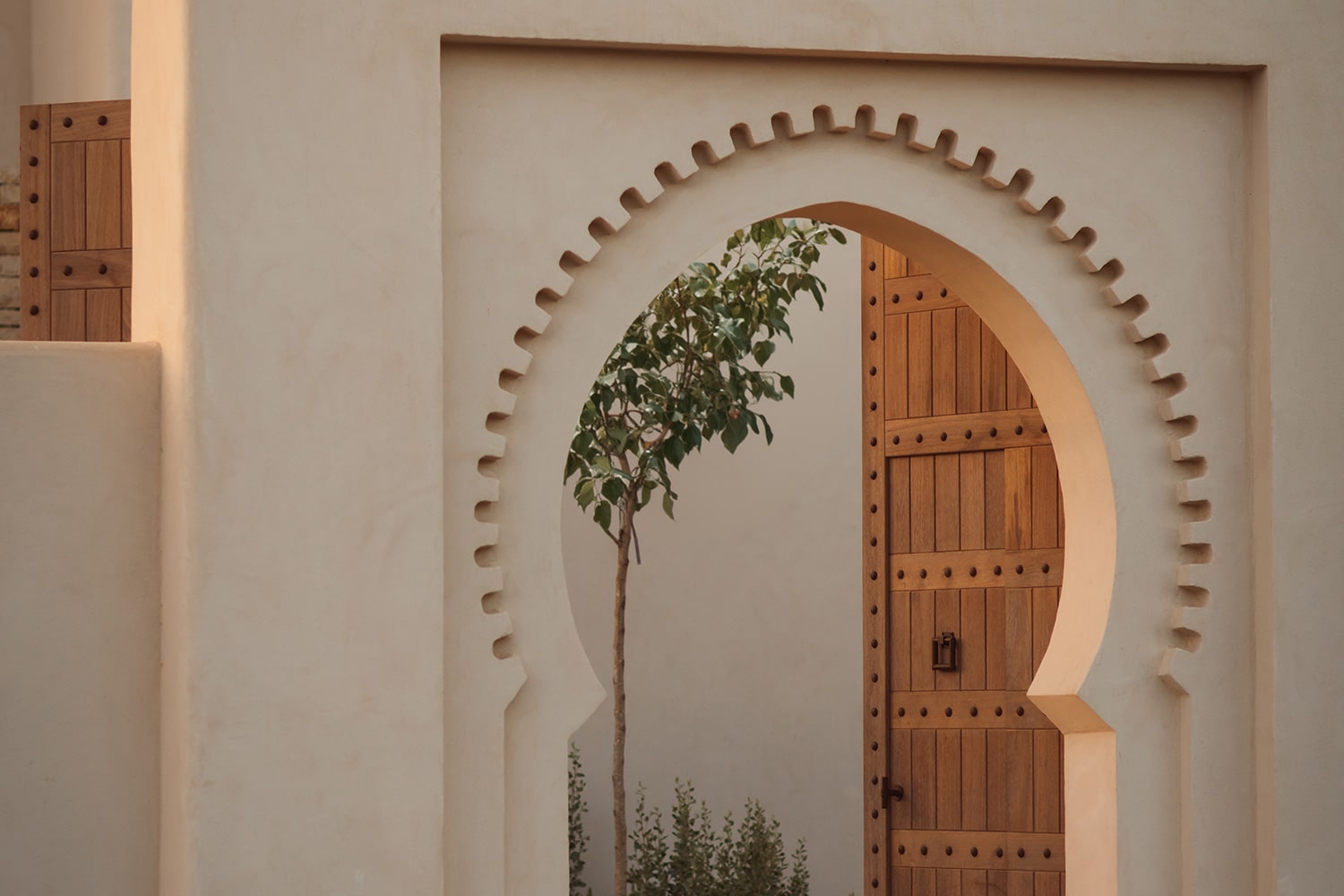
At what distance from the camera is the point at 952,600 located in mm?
5551

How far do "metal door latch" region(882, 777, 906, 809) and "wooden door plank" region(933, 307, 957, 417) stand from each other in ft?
4.31

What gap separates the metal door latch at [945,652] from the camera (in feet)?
18.1

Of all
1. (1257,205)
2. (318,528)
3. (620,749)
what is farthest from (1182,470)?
(620,749)

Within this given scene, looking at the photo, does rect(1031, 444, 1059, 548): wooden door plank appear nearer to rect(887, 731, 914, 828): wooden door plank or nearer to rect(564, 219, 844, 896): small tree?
rect(887, 731, 914, 828): wooden door plank

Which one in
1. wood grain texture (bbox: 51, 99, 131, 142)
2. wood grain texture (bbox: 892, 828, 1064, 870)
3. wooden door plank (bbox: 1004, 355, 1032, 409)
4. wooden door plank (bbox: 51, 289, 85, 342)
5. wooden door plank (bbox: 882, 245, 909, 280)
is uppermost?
wood grain texture (bbox: 51, 99, 131, 142)

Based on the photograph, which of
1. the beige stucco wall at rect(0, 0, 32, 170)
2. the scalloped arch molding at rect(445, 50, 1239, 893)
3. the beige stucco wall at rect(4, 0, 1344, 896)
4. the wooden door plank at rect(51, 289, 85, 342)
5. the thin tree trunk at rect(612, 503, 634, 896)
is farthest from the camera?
the beige stucco wall at rect(0, 0, 32, 170)

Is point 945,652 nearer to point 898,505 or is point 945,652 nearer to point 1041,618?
point 1041,618

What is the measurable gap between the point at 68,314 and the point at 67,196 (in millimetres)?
371

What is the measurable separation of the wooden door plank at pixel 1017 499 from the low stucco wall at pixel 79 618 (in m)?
2.83

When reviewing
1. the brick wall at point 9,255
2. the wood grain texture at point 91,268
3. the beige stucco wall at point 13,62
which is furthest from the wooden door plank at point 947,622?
the beige stucco wall at point 13,62

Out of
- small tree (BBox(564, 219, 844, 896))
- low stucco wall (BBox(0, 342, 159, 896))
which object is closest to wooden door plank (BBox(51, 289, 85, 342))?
low stucco wall (BBox(0, 342, 159, 896))

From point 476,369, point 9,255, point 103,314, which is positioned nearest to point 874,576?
point 476,369

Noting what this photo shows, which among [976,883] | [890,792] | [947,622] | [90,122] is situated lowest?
[976,883]

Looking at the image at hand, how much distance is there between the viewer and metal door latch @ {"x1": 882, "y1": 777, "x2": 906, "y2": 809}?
5.61m
